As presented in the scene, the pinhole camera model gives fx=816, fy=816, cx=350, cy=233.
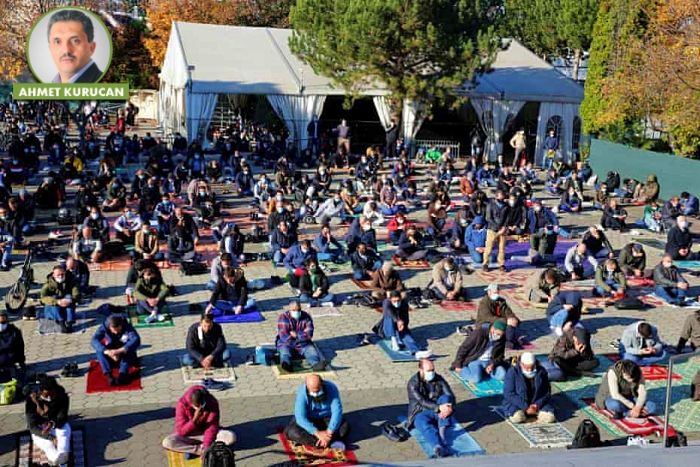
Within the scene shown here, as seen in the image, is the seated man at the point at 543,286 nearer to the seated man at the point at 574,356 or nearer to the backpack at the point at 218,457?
the seated man at the point at 574,356

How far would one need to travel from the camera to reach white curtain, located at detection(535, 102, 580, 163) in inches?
1363

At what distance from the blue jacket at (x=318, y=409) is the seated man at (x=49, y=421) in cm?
253

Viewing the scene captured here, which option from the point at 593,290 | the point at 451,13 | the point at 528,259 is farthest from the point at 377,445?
the point at 451,13

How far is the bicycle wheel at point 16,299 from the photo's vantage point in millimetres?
13812

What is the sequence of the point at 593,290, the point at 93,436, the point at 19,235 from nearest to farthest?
the point at 93,436 < the point at 593,290 < the point at 19,235

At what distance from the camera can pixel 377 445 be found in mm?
9484

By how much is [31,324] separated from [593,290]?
1035 cm

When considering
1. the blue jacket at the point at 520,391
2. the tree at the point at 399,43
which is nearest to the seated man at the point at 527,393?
the blue jacket at the point at 520,391

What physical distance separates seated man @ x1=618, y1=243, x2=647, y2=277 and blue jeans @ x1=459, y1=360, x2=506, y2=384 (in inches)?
263

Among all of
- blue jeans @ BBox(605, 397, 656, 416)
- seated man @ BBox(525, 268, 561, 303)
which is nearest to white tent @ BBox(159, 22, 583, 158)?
seated man @ BBox(525, 268, 561, 303)

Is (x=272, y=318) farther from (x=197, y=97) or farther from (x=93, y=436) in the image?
(x=197, y=97)

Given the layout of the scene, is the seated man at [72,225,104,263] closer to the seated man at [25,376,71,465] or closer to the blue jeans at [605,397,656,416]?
the seated man at [25,376,71,465]

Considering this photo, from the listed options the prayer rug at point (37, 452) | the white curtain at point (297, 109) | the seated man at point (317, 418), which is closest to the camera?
the prayer rug at point (37, 452)

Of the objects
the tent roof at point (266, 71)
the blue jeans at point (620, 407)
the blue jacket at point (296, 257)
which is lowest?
the blue jeans at point (620, 407)
